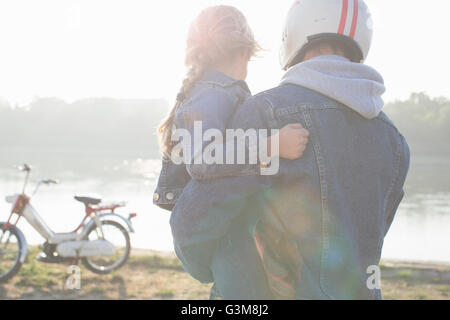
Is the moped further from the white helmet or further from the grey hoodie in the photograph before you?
the grey hoodie

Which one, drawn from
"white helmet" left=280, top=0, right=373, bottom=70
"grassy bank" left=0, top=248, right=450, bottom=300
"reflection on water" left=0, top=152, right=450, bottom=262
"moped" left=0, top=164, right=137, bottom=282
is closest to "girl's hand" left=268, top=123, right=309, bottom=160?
"white helmet" left=280, top=0, right=373, bottom=70

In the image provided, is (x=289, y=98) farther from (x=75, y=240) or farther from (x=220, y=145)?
(x=75, y=240)

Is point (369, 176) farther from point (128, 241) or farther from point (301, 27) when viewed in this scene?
point (128, 241)

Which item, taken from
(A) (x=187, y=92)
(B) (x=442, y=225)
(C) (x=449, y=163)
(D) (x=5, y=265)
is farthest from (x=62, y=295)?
(C) (x=449, y=163)

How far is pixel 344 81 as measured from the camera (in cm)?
144

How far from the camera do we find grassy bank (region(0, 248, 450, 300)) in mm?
4445

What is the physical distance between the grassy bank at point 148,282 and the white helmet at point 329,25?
3210 mm

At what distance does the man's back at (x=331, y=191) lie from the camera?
1.37 metres

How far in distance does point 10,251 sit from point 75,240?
0.66 m

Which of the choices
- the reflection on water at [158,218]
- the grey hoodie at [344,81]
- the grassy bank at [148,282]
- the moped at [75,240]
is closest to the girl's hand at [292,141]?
the grey hoodie at [344,81]

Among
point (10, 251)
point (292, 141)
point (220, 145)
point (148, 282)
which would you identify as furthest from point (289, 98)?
point (10, 251)

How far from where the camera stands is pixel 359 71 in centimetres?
150

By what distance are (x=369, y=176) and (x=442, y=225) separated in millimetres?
9706

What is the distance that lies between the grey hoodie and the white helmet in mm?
141
